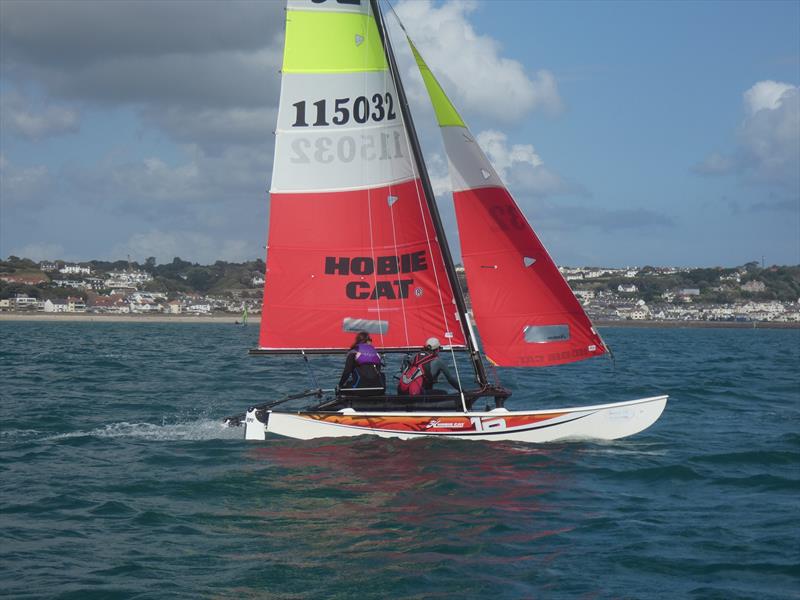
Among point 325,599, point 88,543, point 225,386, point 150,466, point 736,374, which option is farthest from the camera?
point 736,374

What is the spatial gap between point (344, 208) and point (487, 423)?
406 centimetres

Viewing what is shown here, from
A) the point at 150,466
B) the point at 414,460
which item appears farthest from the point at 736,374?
the point at 150,466

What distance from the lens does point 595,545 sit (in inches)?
344

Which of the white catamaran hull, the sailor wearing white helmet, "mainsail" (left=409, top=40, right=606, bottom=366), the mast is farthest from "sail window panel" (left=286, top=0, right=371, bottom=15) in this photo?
the white catamaran hull

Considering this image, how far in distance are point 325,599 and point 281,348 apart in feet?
25.4

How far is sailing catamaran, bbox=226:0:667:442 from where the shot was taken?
44.5 feet

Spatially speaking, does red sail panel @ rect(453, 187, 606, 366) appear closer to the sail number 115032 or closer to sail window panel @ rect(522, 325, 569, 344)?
sail window panel @ rect(522, 325, 569, 344)

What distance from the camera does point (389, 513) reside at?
980 centimetres

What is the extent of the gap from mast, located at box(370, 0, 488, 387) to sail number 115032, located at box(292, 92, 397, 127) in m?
0.23

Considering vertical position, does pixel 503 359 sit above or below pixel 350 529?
above

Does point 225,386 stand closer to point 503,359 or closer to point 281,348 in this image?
point 281,348

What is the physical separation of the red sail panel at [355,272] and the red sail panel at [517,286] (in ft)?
2.24

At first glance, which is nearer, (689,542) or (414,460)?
(689,542)

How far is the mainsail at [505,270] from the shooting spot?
13.9 m
